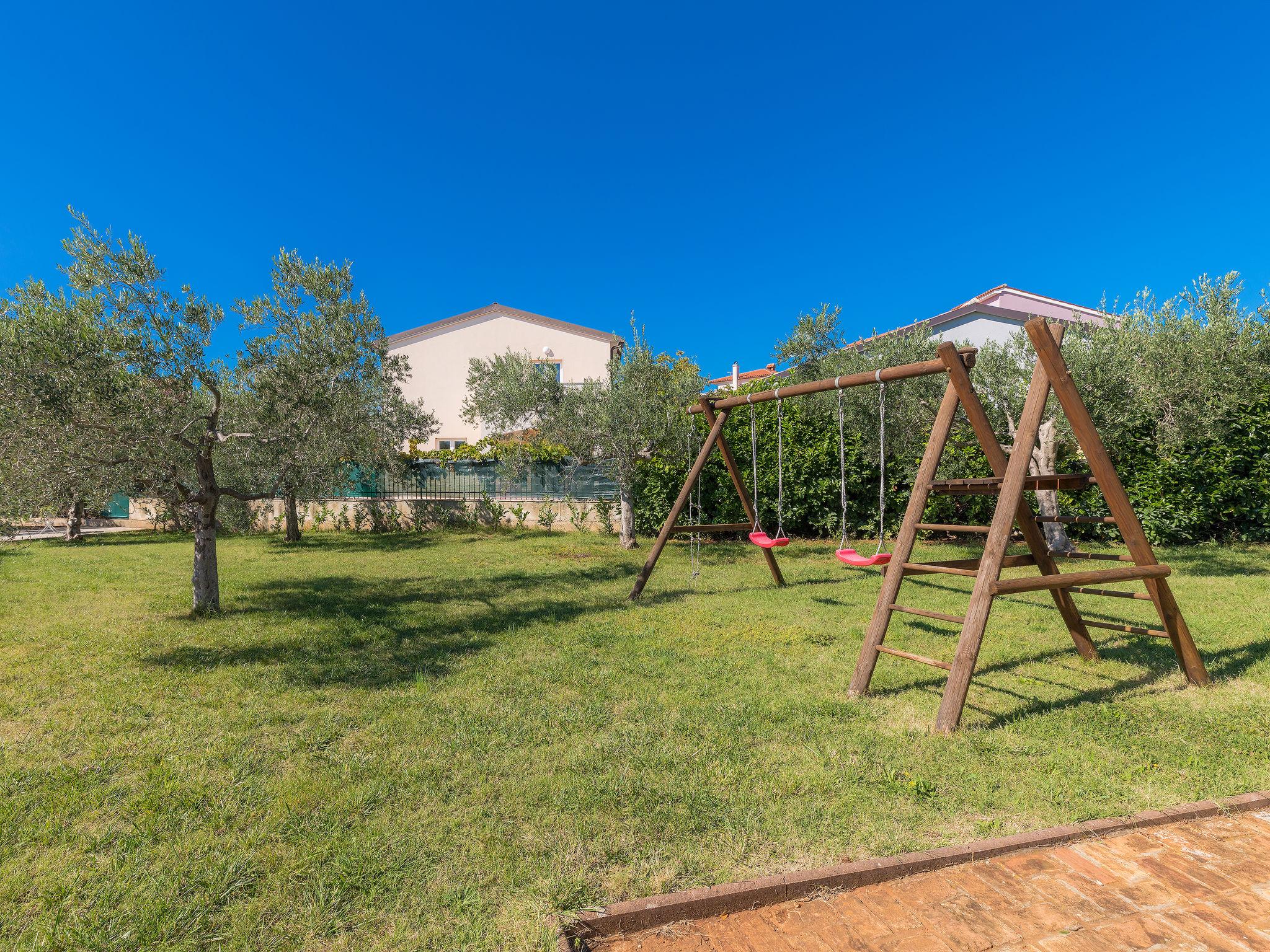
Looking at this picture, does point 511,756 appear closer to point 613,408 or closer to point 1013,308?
point 613,408

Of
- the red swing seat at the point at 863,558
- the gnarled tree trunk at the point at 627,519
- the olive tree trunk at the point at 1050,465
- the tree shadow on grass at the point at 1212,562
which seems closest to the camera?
the red swing seat at the point at 863,558

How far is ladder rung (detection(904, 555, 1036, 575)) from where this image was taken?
4775mm

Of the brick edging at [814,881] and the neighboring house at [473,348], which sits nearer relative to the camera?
the brick edging at [814,881]

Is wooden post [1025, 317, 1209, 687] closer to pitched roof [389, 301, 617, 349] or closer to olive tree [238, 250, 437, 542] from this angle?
olive tree [238, 250, 437, 542]

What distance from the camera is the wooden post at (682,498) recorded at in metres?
8.73

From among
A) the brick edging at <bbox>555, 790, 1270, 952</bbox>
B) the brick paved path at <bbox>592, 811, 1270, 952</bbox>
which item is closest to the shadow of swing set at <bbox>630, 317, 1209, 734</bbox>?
the brick edging at <bbox>555, 790, 1270, 952</bbox>

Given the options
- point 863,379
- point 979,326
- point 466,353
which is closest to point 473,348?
point 466,353

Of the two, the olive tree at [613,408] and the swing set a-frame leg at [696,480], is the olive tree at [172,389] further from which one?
the olive tree at [613,408]

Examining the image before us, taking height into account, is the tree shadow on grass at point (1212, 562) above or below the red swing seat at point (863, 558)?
below

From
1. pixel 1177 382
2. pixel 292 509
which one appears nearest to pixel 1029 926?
pixel 1177 382

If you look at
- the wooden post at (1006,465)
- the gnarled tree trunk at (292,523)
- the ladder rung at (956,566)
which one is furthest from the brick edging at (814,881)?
the gnarled tree trunk at (292,523)

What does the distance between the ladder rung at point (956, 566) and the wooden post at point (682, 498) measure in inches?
150

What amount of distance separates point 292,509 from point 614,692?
15.1m

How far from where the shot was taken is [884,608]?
16.3 feet
